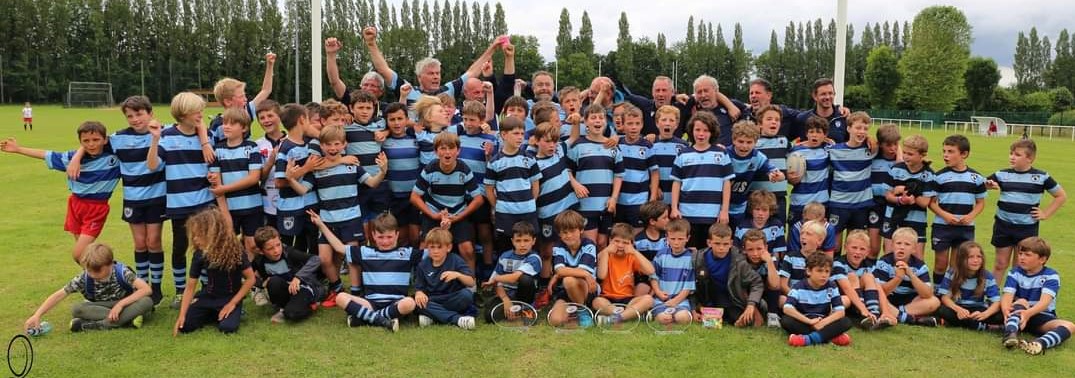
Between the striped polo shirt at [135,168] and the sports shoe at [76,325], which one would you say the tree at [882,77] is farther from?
the sports shoe at [76,325]

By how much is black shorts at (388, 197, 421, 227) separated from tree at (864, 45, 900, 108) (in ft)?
222

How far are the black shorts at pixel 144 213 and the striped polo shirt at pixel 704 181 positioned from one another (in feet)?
13.9

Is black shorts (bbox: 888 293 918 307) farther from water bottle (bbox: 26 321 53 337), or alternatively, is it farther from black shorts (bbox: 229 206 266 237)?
water bottle (bbox: 26 321 53 337)

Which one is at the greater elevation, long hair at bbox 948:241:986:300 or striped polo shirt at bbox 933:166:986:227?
striped polo shirt at bbox 933:166:986:227

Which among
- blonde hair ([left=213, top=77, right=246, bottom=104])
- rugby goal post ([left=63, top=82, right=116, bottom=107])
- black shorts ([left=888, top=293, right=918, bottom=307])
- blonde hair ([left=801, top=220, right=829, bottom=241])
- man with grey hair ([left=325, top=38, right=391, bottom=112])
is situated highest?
rugby goal post ([left=63, top=82, right=116, bottom=107])

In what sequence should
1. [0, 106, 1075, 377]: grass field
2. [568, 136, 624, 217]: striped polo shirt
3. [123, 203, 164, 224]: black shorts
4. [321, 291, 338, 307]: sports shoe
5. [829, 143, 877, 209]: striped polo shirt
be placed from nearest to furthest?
1. [0, 106, 1075, 377]: grass field
2. [123, 203, 164, 224]: black shorts
3. [321, 291, 338, 307]: sports shoe
4. [568, 136, 624, 217]: striped polo shirt
5. [829, 143, 877, 209]: striped polo shirt

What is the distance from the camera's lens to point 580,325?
5.39 meters

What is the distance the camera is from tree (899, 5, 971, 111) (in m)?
59.8

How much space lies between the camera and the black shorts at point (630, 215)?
6186mm

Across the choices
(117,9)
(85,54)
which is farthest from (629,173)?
(117,9)

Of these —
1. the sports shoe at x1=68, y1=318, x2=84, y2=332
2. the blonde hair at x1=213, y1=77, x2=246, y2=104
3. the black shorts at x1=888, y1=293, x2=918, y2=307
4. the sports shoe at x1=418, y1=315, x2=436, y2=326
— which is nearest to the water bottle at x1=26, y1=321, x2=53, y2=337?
the sports shoe at x1=68, y1=318, x2=84, y2=332

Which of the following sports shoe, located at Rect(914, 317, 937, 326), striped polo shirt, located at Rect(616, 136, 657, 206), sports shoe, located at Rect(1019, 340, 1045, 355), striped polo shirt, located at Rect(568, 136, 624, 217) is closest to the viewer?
sports shoe, located at Rect(1019, 340, 1045, 355)

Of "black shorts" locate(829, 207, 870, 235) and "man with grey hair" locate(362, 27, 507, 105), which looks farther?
"man with grey hair" locate(362, 27, 507, 105)

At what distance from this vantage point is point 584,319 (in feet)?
17.8
